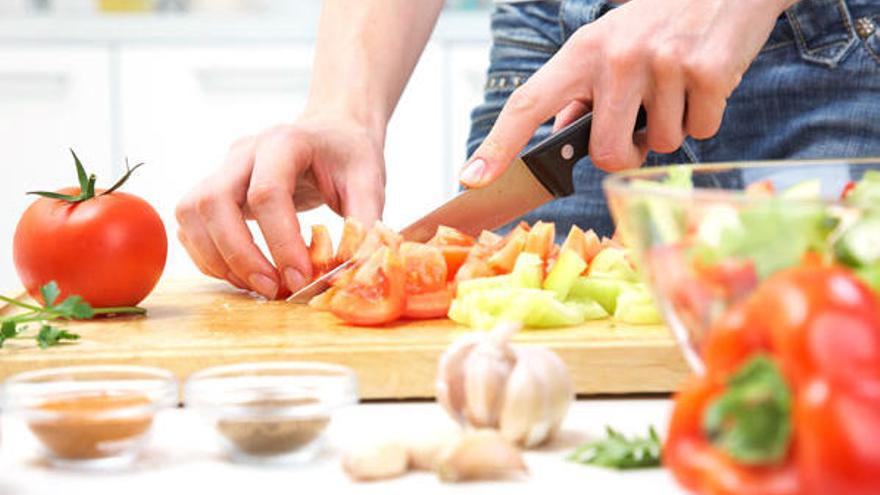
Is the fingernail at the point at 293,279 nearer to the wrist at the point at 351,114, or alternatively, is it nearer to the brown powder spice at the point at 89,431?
the wrist at the point at 351,114

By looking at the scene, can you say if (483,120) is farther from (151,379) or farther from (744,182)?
(151,379)

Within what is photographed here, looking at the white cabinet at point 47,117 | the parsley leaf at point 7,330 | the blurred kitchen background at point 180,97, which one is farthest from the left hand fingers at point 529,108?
the white cabinet at point 47,117

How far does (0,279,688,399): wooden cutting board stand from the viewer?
117cm

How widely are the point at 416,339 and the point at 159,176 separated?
266 centimetres

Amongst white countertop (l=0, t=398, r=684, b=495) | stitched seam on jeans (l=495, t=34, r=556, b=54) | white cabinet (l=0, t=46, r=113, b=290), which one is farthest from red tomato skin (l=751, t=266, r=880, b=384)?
white cabinet (l=0, t=46, r=113, b=290)

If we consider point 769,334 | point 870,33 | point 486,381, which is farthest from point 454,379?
point 870,33

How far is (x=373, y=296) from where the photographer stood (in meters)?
1.35

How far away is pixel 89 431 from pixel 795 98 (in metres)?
1.23

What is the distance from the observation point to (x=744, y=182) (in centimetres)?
104

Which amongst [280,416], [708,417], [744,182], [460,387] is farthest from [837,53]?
[708,417]

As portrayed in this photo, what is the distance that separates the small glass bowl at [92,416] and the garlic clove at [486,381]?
0.66 ft

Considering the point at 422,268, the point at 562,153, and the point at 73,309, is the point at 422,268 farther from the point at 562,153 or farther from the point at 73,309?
the point at 73,309

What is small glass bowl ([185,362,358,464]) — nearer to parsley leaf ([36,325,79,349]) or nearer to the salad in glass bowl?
the salad in glass bowl

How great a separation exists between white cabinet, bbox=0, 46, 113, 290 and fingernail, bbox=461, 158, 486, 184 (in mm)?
2448
